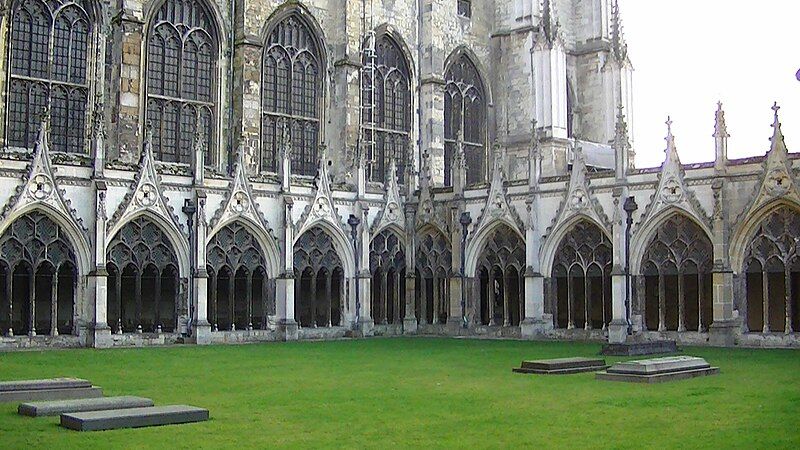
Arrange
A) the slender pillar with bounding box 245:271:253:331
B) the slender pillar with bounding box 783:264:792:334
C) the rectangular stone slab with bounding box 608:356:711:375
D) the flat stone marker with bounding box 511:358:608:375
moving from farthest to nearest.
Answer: the slender pillar with bounding box 245:271:253:331
the slender pillar with bounding box 783:264:792:334
the flat stone marker with bounding box 511:358:608:375
the rectangular stone slab with bounding box 608:356:711:375

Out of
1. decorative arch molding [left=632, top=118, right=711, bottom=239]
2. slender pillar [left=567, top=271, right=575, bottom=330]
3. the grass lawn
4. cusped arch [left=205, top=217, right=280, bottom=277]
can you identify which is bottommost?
the grass lawn

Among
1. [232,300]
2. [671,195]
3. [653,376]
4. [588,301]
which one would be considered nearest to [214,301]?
[232,300]

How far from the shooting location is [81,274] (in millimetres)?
30094

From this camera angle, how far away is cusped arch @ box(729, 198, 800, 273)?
28.7 meters

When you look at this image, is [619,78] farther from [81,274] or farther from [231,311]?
[81,274]

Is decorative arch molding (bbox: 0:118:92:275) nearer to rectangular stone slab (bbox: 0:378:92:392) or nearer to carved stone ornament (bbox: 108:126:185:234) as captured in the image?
carved stone ornament (bbox: 108:126:185:234)

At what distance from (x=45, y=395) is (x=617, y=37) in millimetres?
36398

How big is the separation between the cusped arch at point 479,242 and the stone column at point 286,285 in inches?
A: 253

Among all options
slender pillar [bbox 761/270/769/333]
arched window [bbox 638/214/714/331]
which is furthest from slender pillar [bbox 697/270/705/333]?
slender pillar [bbox 761/270/769/333]

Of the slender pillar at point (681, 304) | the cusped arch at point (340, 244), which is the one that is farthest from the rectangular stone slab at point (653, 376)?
the cusped arch at point (340, 244)

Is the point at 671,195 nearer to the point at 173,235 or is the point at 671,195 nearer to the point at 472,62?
the point at 173,235

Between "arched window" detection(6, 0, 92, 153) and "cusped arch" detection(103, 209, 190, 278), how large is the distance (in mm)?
4611

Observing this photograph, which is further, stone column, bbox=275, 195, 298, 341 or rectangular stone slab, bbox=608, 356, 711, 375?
stone column, bbox=275, 195, 298, 341

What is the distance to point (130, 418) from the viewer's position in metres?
12.9
